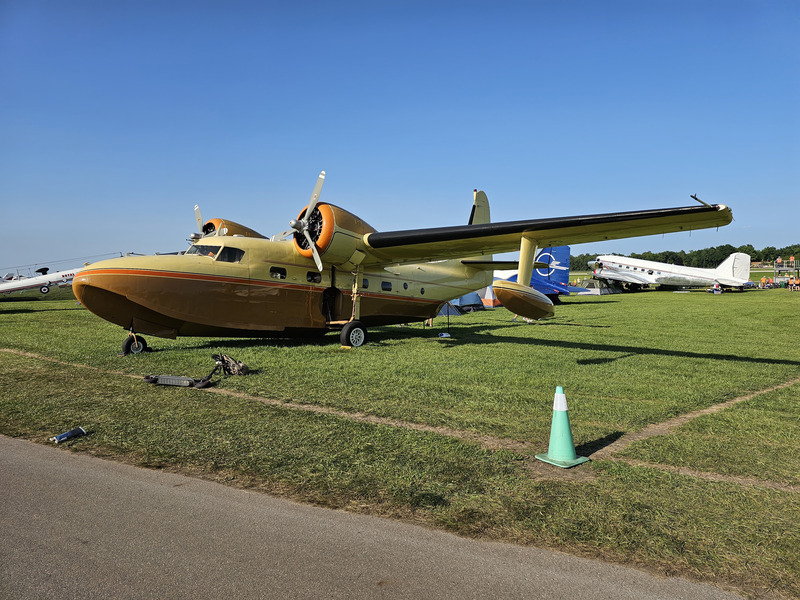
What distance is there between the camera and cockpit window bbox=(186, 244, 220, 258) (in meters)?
13.0

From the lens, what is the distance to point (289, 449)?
17.8 ft

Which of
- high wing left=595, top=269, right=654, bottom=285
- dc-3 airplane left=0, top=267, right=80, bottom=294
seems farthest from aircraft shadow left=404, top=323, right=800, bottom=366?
high wing left=595, top=269, right=654, bottom=285

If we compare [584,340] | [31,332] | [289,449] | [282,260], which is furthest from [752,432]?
[31,332]

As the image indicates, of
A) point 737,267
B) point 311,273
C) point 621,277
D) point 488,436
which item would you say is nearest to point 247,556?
point 488,436

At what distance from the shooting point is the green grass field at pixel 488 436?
3711 millimetres

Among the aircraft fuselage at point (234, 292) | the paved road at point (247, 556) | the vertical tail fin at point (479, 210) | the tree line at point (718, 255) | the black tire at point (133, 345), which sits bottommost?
the paved road at point (247, 556)

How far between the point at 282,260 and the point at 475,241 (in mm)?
5456

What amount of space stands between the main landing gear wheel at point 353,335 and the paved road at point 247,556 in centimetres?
980

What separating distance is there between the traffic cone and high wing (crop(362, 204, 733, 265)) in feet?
22.3

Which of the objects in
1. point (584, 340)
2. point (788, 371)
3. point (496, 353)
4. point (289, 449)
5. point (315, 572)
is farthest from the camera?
point (584, 340)

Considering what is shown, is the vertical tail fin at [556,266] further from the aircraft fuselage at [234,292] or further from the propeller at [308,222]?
the propeller at [308,222]

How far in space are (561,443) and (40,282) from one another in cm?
4008

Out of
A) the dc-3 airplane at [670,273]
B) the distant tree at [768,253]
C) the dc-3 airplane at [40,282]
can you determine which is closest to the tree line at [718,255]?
the distant tree at [768,253]

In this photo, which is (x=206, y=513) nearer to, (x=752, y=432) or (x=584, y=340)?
(x=752, y=432)
